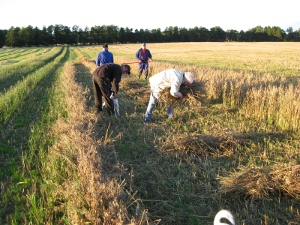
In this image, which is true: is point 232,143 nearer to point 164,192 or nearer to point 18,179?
point 164,192

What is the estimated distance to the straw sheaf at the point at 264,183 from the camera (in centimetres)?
296

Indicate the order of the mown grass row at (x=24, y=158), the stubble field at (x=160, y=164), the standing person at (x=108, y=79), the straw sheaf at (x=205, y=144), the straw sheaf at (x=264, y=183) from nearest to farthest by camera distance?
1. the stubble field at (x=160, y=164)
2. the mown grass row at (x=24, y=158)
3. the straw sheaf at (x=264, y=183)
4. the straw sheaf at (x=205, y=144)
5. the standing person at (x=108, y=79)

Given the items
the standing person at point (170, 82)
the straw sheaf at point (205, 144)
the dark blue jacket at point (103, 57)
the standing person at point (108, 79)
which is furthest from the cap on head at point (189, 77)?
the dark blue jacket at point (103, 57)

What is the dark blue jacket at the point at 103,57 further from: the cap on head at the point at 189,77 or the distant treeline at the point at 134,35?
the distant treeline at the point at 134,35

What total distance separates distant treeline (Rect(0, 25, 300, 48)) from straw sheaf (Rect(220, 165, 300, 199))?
7610 cm

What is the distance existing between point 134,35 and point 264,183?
78.4 meters

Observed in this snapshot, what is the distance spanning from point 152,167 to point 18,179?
185 centimetres

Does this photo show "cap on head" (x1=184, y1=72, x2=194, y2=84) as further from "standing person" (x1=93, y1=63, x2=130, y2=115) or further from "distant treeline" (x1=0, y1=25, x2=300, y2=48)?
"distant treeline" (x1=0, y1=25, x2=300, y2=48)

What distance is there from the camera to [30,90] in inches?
379

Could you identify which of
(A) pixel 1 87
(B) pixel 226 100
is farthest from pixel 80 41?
(B) pixel 226 100

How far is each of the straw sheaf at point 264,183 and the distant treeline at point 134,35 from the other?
250 feet

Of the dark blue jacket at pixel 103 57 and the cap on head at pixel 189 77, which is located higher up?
the dark blue jacket at pixel 103 57

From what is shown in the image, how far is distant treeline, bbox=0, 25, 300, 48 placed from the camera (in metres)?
73.1

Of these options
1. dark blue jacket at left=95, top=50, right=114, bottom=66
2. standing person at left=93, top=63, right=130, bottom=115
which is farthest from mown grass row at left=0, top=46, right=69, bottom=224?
dark blue jacket at left=95, top=50, right=114, bottom=66
